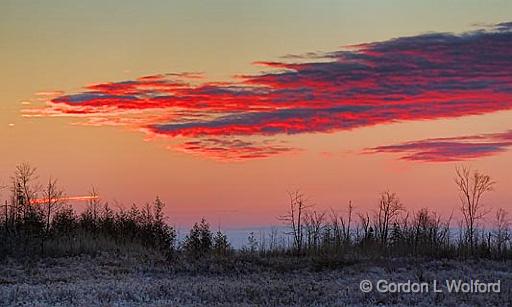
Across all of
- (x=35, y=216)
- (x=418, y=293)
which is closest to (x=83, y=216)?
(x=35, y=216)

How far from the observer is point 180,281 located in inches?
963

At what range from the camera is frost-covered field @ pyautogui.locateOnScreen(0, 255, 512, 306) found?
19438 millimetres

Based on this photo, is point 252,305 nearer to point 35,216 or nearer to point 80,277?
point 80,277

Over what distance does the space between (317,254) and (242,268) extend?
4.91 m

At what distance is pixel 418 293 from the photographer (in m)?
20.8

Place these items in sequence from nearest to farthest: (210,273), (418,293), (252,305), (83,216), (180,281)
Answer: (252,305)
(418,293)
(180,281)
(210,273)
(83,216)

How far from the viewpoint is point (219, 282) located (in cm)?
2416

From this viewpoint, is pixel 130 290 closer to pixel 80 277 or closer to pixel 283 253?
pixel 80 277

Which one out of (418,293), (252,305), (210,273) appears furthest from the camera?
(210,273)

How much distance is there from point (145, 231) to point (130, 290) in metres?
15.6

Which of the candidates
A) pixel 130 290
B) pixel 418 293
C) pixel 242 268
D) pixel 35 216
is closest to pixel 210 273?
pixel 242 268

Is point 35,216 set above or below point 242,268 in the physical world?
above

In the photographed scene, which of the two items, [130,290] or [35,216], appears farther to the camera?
[35,216]

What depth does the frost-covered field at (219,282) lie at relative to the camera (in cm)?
1944
